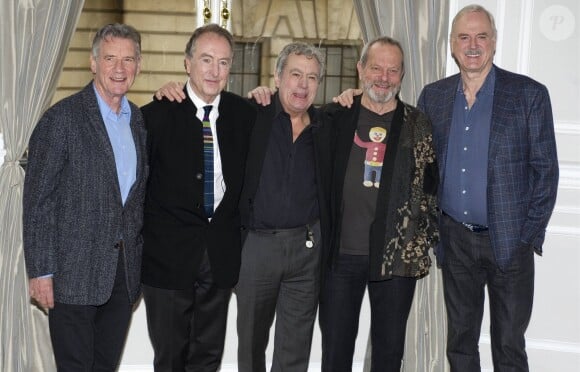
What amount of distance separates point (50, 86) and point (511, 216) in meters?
2.24

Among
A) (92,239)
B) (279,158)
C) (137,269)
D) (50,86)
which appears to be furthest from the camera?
(50,86)

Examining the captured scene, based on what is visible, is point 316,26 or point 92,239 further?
point 316,26

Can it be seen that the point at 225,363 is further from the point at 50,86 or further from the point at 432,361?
the point at 50,86

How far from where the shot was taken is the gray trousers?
3023 millimetres

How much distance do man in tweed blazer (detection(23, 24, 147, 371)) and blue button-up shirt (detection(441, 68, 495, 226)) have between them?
138 cm

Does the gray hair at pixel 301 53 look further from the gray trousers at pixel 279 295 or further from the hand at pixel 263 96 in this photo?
the gray trousers at pixel 279 295

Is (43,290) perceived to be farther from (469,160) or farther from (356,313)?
(469,160)

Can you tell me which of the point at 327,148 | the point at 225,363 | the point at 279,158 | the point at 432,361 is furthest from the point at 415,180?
the point at 225,363

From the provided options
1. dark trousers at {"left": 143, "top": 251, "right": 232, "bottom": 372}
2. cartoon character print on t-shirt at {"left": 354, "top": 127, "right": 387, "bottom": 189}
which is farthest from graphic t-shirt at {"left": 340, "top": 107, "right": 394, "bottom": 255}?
dark trousers at {"left": 143, "top": 251, "right": 232, "bottom": 372}

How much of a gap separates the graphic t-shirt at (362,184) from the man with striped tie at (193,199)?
1.55 feet

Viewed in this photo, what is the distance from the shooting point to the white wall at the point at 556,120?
3.80 meters

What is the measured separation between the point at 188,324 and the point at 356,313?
77cm

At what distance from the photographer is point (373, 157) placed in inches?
122

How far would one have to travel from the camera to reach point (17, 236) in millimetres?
3484
